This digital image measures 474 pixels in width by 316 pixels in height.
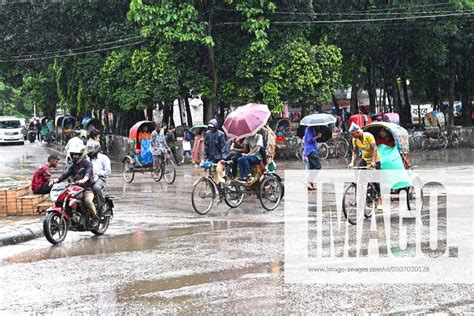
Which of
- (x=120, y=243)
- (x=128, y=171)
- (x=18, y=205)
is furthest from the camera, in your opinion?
(x=128, y=171)

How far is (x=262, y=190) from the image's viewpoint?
53.7 feet

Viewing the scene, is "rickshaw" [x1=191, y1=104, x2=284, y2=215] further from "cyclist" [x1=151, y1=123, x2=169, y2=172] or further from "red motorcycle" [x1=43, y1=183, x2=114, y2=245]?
"cyclist" [x1=151, y1=123, x2=169, y2=172]

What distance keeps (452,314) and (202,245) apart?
17.4 feet

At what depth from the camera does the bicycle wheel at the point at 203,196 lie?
52.2 feet

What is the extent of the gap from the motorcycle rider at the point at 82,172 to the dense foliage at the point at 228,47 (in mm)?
18304

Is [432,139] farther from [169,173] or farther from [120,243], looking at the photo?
[120,243]

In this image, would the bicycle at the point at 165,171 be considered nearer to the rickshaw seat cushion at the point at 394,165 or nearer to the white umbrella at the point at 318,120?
the white umbrella at the point at 318,120

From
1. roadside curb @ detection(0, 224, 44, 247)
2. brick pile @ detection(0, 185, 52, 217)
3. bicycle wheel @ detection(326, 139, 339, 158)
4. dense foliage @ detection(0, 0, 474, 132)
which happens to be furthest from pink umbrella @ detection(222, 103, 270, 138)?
bicycle wheel @ detection(326, 139, 339, 158)

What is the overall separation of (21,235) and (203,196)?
411 cm

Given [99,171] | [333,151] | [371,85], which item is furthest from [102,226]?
[371,85]

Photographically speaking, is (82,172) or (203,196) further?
(203,196)

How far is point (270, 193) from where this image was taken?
16516 mm

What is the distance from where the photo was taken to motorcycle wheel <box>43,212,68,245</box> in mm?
12461

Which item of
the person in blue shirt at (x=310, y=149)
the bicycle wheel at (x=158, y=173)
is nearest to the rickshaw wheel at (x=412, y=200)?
the person in blue shirt at (x=310, y=149)
